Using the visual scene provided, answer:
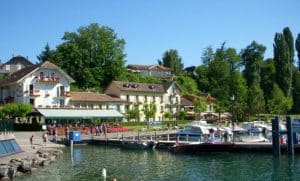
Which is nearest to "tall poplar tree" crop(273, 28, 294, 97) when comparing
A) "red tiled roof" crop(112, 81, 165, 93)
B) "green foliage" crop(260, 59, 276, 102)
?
"green foliage" crop(260, 59, 276, 102)

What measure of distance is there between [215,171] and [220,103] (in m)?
83.9

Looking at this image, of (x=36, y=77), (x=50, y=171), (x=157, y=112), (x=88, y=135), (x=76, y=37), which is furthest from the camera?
(x=76, y=37)

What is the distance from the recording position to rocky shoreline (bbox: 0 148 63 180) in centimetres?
3309

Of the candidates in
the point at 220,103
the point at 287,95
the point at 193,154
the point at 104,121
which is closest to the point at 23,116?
the point at 104,121

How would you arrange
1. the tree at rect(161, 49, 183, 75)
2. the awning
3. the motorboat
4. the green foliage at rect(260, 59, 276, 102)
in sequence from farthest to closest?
the tree at rect(161, 49, 183, 75) < the green foliage at rect(260, 59, 276, 102) < the awning < the motorboat

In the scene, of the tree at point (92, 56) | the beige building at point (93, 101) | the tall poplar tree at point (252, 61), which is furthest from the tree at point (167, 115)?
the tall poplar tree at point (252, 61)

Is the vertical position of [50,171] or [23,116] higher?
[23,116]

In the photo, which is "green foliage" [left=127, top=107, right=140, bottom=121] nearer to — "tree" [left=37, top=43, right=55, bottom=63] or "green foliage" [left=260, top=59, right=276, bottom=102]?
"tree" [left=37, top=43, right=55, bottom=63]

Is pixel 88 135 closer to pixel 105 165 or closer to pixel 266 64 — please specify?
pixel 105 165

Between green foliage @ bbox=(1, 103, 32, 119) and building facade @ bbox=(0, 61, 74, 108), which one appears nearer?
green foliage @ bbox=(1, 103, 32, 119)

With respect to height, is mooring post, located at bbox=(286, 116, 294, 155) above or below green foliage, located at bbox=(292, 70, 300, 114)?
below

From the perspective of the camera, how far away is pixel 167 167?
4081 cm

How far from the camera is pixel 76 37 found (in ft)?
366

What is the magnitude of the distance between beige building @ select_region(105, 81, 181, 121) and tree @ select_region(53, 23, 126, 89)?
1034cm
